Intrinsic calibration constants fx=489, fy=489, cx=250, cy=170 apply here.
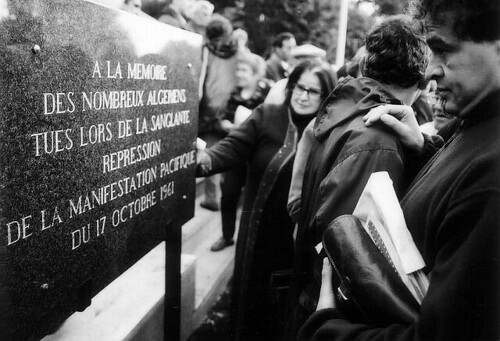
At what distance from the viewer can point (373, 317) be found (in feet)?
3.58

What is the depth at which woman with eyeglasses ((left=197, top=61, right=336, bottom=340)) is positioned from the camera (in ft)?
9.59

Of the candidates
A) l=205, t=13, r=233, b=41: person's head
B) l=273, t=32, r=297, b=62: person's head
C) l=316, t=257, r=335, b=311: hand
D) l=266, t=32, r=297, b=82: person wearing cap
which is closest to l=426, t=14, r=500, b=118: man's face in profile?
l=316, t=257, r=335, b=311: hand

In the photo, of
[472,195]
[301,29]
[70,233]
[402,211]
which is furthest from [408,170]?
[301,29]

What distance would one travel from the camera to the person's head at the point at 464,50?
1.02 m

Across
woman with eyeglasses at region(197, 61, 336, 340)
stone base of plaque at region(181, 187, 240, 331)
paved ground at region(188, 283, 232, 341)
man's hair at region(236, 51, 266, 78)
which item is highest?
man's hair at region(236, 51, 266, 78)

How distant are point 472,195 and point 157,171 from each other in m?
1.52

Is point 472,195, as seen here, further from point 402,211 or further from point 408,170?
point 408,170

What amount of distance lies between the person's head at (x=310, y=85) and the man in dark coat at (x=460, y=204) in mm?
1718

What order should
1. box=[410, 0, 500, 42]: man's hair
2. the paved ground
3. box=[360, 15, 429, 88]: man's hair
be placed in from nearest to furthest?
box=[410, 0, 500, 42]: man's hair
box=[360, 15, 429, 88]: man's hair
the paved ground

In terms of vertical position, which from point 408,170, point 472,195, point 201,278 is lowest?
point 201,278

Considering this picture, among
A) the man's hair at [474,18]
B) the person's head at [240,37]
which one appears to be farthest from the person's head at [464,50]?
the person's head at [240,37]

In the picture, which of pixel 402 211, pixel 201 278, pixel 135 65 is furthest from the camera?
pixel 201 278

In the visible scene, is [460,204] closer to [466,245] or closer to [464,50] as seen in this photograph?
[466,245]

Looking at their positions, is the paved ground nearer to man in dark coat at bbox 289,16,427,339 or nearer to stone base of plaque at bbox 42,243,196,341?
stone base of plaque at bbox 42,243,196,341
